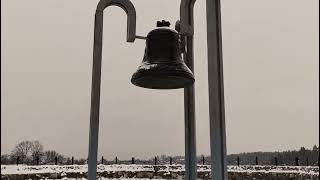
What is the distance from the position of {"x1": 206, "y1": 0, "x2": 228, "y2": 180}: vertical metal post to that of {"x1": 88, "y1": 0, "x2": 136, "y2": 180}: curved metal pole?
2.33ft

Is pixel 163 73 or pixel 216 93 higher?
pixel 163 73

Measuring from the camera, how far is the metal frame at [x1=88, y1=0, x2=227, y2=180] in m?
3.40

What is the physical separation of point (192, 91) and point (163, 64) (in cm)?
55

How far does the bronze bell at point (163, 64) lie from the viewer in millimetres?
3633

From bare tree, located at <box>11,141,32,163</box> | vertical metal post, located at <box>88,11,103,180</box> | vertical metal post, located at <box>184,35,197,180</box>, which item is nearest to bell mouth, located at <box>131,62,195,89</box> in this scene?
vertical metal post, located at <box>184,35,197,180</box>

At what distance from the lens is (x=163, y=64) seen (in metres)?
3.66

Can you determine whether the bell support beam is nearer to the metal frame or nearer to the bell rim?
the metal frame

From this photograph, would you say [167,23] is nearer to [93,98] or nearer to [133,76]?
[133,76]

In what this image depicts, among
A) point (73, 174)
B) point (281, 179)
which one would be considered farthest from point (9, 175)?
point (281, 179)

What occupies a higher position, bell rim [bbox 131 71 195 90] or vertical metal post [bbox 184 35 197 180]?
bell rim [bbox 131 71 195 90]

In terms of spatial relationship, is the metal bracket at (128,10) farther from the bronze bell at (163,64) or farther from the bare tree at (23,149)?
the bare tree at (23,149)

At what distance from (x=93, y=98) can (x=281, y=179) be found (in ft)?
68.7

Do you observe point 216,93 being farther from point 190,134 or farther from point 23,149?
point 23,149

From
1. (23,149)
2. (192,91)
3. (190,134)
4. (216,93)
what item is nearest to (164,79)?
(192,91)
